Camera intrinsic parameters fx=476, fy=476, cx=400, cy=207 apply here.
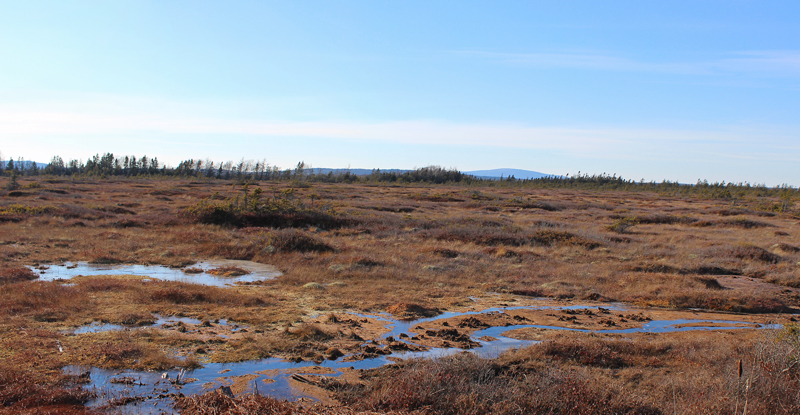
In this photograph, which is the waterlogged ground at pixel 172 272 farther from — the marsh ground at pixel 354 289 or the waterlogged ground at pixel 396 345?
the waterlogged ground at pixel 396 345

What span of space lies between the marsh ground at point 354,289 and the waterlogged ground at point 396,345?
1.09 ft

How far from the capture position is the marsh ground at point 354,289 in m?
7.79

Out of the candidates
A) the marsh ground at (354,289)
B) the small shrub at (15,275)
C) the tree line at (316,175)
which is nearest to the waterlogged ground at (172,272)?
the small shrub at (15,275)

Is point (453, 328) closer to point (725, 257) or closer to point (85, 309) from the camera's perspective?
point (85, 309)

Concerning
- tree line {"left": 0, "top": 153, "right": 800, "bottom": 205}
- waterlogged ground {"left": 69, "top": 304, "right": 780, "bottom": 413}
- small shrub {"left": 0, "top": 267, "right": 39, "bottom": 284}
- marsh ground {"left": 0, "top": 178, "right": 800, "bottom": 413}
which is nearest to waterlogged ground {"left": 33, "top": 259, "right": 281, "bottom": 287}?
small shrub {"left": 0, "top": 267, "right": 39, "bottom": 284}

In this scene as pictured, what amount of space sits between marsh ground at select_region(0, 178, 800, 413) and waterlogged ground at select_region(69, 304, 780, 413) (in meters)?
0.33

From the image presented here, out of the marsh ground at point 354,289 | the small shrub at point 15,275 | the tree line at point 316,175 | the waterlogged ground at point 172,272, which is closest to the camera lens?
the marsh ground at point 354,289

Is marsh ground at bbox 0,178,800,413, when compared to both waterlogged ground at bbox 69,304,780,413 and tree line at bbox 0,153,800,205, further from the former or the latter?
tree line at bbox 0,153,800,205

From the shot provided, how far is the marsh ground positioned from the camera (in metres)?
7.79

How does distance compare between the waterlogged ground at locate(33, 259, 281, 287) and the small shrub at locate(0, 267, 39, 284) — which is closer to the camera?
the small shrub at locate(0, 267, 39, 284)

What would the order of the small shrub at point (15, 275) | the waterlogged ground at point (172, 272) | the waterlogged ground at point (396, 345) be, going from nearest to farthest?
the waterlogged ground at point (396, 345) → the small shrub at point (15, 275) → the waterlogged ground at point (172, 272)

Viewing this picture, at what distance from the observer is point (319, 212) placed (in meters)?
29.8

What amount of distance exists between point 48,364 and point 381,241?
16.6 m

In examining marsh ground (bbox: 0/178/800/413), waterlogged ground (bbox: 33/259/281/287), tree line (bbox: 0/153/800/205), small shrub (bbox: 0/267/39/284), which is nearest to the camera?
marsh ground (bbox: 0/178/800/413)
